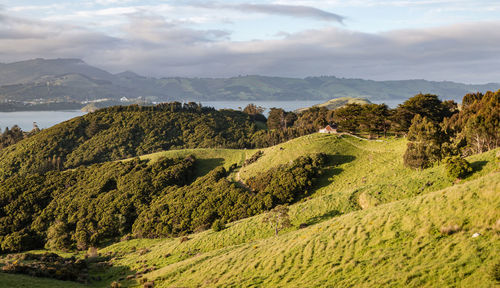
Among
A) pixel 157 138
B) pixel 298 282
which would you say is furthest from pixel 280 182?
pixel 157 138

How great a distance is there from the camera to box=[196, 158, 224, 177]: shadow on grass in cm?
9565

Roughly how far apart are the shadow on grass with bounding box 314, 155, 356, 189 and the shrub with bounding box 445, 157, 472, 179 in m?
26.0

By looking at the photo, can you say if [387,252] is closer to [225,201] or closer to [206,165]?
[225,201]

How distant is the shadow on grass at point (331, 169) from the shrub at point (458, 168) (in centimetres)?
2596

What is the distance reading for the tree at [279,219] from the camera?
42781mm

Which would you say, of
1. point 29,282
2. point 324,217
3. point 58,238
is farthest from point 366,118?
point 58,238

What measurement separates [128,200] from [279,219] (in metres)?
50.5

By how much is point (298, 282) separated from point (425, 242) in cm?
956

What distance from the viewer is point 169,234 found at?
209 feet

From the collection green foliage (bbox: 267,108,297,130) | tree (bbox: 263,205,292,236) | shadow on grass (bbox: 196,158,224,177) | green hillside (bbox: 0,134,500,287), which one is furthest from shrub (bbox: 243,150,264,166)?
green foliage (bbox: 267,108,297,130)

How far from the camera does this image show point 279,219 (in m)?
44.9

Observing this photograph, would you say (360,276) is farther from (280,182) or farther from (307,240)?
(280,182)

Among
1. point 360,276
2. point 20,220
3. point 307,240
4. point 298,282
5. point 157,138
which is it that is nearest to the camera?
point 360,276

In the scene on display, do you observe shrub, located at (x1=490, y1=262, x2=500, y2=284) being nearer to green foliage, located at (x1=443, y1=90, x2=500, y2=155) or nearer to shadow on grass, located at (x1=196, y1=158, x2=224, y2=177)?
green foliage, located at (x1=443, y1=90, x2=500, y2=155)
